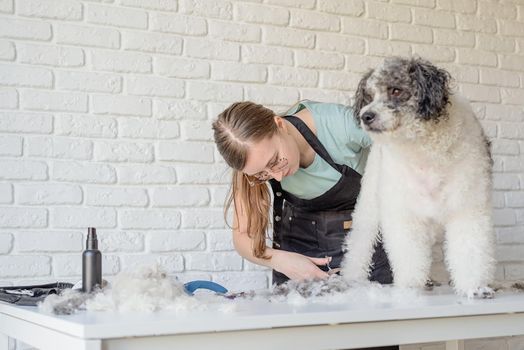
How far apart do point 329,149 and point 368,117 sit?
43cm

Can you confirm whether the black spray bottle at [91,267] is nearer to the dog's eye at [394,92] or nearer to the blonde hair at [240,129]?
the blonde hair at [240,129]

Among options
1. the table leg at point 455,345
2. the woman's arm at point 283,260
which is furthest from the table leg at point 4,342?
the table leg at point 455,345

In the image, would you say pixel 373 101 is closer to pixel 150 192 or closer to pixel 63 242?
pixel 150 192

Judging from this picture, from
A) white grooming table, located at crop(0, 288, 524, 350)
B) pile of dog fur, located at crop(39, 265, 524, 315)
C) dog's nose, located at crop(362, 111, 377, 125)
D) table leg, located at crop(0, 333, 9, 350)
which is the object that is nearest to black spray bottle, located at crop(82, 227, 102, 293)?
pile of dog fur, located at crop(39, 265, 524, 315)

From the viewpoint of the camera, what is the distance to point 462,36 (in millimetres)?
2846

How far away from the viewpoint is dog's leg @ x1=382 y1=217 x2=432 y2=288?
1.73 m

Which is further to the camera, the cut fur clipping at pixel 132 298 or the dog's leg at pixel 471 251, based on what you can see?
the dog's leg at pixel 471 251

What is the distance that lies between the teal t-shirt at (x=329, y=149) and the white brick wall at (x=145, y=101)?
0.47 metres

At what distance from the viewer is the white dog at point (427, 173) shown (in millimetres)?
1525

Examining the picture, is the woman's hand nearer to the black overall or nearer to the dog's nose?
the black overall

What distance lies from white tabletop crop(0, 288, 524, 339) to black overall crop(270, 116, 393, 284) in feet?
1.64

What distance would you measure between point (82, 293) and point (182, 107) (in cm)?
105

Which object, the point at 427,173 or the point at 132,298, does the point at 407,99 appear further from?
the point at 132,298

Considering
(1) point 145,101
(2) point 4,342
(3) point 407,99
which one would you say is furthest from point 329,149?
(2) point 4,342
